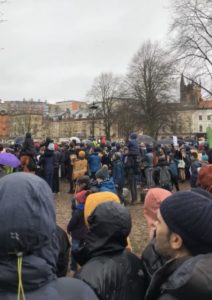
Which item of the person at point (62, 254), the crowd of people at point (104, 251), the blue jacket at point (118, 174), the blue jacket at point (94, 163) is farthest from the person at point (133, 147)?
the crowd of people at point (104, 251)

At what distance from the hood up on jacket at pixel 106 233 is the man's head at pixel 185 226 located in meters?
0.65

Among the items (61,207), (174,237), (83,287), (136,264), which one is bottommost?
(61,207)

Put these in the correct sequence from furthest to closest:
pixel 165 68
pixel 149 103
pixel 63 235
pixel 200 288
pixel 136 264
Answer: pixel 149 103, pixel 165 68, pixel 63 235, pixel 136 264, pixel 200 288

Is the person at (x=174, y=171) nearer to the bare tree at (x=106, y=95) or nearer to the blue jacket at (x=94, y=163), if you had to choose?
the blue jacket at (x=94, y=163)

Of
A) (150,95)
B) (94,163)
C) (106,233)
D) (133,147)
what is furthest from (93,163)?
(150,95)

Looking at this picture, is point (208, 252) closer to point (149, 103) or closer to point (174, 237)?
point (174, 237)

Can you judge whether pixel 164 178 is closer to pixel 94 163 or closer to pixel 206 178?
pixel 94 163

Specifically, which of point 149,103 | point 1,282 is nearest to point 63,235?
point 1,282

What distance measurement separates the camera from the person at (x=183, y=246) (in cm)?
184

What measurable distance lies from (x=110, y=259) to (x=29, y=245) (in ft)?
3.46

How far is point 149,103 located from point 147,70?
4616 millimetres

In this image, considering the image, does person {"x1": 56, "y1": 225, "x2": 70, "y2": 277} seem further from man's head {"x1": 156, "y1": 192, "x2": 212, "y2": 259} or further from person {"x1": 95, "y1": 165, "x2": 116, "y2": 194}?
person {"x1": 95, "y1": 165, "x2": 116, "y2": 194}

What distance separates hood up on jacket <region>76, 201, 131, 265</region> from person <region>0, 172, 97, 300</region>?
2.88 feet

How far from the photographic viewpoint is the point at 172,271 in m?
2.04
